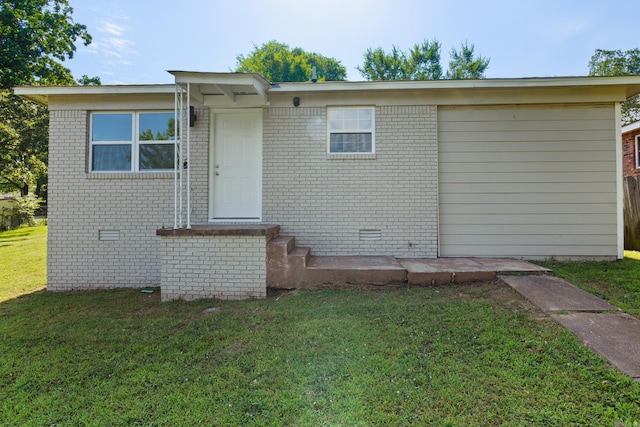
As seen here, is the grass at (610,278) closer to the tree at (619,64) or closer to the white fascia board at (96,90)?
the white fascia board at (96,90)

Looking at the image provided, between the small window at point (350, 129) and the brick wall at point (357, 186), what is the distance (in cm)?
13

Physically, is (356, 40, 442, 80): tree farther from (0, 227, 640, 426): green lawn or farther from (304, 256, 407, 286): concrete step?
(0, 227, 640, 426): green lawn

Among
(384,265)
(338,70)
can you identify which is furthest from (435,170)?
(338,70)

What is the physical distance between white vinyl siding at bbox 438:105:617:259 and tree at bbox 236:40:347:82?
72.6 feet

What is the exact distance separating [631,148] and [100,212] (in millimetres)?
17065

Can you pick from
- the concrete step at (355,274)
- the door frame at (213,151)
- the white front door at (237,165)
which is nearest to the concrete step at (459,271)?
the concrete step at (355,274)

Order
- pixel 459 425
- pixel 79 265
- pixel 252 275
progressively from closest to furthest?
pixel 459 425, pixel 252 275, pixel 79 265

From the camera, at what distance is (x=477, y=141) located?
18.0 ft

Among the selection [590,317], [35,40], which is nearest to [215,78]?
[590,317]

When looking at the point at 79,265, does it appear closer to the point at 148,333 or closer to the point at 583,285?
the point at 148,333

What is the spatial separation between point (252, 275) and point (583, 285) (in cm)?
443

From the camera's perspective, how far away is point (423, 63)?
79.6 feet

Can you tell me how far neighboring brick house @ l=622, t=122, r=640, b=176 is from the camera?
435 inches

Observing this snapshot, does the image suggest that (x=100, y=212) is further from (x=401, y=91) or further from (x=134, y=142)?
(x=401, y=91)
